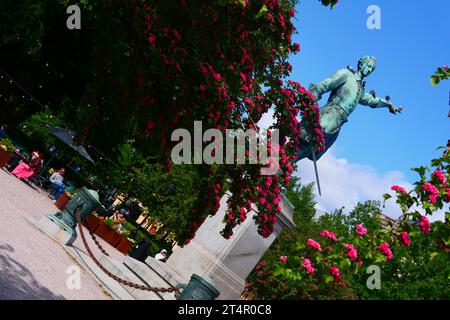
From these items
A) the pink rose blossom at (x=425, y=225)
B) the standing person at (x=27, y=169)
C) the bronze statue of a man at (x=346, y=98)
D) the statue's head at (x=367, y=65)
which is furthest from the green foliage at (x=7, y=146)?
the pink rose blossom at (x=425, y=225)

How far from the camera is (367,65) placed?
55.3ft

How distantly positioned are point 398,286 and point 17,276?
21567 mm

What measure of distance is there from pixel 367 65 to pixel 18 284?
1387cm

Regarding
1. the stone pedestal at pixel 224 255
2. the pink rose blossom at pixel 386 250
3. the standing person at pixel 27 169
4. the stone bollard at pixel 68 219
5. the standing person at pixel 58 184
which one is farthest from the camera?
the standing person at pixel 58 184

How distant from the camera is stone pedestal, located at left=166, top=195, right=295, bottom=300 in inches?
407

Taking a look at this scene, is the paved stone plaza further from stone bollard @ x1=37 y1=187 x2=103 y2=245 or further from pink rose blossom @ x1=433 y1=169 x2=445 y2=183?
pink rose blossom @ x1=433 y1=169 x2=445 y2=183

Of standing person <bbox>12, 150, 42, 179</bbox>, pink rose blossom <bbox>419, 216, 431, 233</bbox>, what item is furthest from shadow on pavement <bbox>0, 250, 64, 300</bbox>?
standing person <bbox>12, 150, 42, 179</bbox>

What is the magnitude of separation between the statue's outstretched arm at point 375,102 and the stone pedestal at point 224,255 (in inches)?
302

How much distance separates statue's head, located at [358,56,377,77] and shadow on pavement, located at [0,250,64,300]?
13.2 metres

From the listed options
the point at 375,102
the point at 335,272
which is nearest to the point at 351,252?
the point at 335,272

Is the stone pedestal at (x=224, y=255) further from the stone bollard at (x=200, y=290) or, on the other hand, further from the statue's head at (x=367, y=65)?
the statue's head at (x=367, y=65)

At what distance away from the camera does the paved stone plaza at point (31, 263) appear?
688 centimetres

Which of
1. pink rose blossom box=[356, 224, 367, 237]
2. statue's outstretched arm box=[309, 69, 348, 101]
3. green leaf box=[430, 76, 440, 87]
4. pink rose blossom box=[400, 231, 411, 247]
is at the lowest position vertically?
pink rose blossom box=[356, 224, 367, 237]

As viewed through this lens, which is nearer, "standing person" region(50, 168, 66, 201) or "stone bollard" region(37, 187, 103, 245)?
"stone bollard" region(37, 187, 103, 245)
